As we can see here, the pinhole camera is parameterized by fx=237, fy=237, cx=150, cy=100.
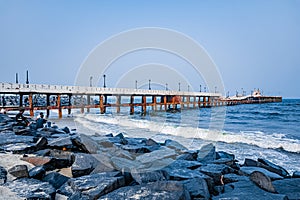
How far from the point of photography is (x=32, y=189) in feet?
9.96

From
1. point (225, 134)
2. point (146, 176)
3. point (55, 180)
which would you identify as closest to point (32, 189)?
point (55, 180)

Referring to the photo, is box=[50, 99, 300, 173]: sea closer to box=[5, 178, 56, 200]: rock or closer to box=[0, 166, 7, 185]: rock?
box=[5, 178, 56, 200]: rock

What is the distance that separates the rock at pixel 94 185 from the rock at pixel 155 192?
121 millimetres

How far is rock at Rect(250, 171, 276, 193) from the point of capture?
3126mm

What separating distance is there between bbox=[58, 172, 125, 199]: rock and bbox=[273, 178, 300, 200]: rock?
2245 mm

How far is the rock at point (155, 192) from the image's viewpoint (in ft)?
8.36

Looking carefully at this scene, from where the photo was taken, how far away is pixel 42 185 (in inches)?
124

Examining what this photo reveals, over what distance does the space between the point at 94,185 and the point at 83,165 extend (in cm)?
100

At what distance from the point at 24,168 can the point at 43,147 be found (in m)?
1.96

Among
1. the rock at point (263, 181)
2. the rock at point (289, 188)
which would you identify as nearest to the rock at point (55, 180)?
the rock at point (263, 181)

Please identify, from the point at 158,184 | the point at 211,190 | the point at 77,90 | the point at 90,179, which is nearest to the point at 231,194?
the point at 211,190

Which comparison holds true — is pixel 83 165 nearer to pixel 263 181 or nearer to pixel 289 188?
pixel 263 181

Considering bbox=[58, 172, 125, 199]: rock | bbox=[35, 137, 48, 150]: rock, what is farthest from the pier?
bbox=[58, 172, 125, 199]: rock

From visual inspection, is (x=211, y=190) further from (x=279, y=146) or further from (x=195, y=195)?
(x=279, y=146)
